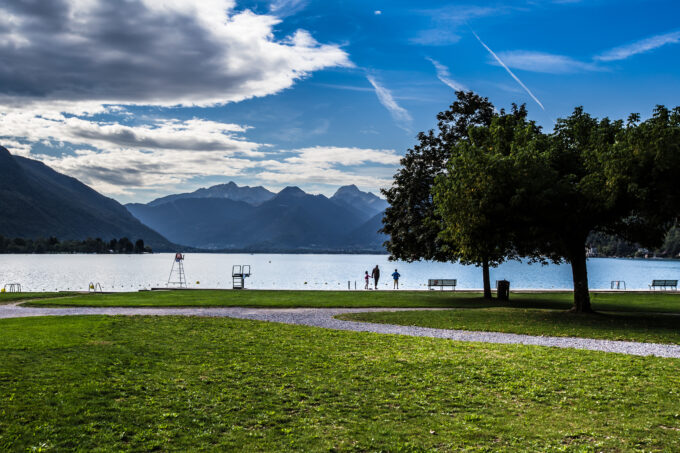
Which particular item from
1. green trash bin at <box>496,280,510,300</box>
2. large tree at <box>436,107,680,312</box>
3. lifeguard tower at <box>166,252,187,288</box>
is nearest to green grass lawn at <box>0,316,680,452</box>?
large tree at <box>436,107,680,312</box>

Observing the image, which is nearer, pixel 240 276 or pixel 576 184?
pixel 576 184

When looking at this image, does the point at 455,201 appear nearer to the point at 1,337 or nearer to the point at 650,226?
the point at 650,226

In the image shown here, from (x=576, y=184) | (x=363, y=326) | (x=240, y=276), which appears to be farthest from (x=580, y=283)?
(x=240, y=276)

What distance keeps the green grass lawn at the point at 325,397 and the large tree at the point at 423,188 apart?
1895 centimetres

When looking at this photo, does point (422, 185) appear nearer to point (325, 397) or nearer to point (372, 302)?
point (372, 302)

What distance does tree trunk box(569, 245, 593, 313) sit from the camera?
2595 centimetres

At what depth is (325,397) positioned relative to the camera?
10523 millimetres

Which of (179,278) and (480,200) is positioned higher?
(480,200)

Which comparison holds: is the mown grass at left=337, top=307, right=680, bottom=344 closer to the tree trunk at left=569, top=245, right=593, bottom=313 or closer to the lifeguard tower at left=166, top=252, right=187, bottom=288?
the tree trunk at left=569, top=245, right=593, bottom=313

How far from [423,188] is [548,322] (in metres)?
15.2

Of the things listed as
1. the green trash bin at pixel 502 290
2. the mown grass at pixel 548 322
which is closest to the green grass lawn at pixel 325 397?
the mown grass at pixel 548 322

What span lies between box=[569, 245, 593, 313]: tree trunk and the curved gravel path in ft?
25.3

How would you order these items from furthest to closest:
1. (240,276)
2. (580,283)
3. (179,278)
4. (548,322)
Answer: (179,278) → (240,276) → (580,283) → (548,322)

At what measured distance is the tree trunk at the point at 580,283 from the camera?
85.1 feet
